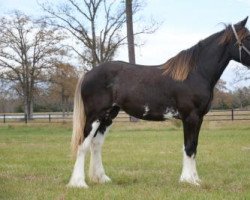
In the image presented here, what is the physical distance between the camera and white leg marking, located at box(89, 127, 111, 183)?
8078 mm

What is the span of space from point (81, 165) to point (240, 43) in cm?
344

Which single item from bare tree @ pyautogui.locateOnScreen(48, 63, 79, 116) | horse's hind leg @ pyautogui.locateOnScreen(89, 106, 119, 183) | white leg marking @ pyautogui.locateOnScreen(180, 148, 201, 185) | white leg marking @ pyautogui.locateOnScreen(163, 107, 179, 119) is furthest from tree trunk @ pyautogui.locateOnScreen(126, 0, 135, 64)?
white leg marking @ pyautogui.locateOnScreen(180, 148, 201, 185)

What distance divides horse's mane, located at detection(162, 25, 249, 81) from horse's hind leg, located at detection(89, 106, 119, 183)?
123 cm

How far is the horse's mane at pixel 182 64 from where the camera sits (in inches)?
302

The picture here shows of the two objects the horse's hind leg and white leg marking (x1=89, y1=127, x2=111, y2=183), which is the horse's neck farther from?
white leg marking (x1=89, y1=127, x2=111, y2=183)

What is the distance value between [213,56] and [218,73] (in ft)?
1.02

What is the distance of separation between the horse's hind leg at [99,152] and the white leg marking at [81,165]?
0.35 meters

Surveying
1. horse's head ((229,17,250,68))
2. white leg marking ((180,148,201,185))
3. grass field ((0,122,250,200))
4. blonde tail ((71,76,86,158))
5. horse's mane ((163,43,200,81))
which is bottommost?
grass field ((0,122,250,200))

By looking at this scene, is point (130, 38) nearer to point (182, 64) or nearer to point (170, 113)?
point (182, 64)

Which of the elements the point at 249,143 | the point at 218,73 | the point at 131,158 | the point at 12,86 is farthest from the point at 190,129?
Answer: the point at 12,86

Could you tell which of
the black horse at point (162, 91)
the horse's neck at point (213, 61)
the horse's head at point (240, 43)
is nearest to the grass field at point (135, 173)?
the black horse at point (162, 91)

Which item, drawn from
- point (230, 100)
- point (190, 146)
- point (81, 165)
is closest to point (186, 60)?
point (190, 146)

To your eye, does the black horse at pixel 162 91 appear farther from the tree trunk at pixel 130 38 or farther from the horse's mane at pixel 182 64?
the tree trunk at pixel 130 38

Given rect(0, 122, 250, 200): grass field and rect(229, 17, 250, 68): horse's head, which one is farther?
rect(229, 17, 250, 68): horse's head
